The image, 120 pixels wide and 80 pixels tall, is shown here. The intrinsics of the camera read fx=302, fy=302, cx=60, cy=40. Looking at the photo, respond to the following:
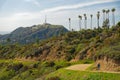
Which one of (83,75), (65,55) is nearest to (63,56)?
(65,55)

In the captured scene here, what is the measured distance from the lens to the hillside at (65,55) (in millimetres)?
46750

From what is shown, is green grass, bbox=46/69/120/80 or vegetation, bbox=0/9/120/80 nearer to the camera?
green grass, bbox=46/69/120/80

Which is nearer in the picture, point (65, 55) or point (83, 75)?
point (83, 75)

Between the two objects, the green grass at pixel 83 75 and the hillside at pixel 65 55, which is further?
the hillside at pixel 65 55

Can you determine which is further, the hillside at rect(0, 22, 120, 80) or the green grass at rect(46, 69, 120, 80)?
the hillside at rect(0, 22, 120, 80)

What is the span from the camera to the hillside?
4675 centimetres

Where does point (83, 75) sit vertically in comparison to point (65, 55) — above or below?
above

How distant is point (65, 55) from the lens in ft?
321

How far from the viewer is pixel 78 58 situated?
90.6m

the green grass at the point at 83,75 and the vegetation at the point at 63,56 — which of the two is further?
the vegetation at the point at 63,56

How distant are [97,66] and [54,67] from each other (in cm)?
3021

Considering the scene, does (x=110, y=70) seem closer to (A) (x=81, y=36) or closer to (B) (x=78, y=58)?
(B) (x=78, y=58)

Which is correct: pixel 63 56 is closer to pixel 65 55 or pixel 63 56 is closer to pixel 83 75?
pixel 65 55

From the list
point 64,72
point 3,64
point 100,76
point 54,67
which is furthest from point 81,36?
point 100,76
